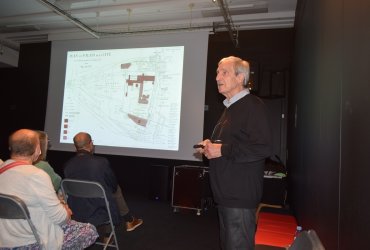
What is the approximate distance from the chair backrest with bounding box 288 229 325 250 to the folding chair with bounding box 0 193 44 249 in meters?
1.38

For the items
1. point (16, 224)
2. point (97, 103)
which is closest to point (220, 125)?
point (16, 224)

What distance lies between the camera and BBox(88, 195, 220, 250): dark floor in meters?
3.37

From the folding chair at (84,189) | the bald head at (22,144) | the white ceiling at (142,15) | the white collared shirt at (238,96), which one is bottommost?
the folding chair at (84,189)

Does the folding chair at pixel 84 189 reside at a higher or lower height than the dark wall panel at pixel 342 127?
lower

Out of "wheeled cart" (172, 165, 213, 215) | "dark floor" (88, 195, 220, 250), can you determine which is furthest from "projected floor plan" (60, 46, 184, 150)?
"dark floor" (88, 195, 220, 250)

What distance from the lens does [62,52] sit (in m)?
5.93

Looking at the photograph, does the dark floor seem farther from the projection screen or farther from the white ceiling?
the white ceiling

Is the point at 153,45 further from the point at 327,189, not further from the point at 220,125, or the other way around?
the point at 327,189

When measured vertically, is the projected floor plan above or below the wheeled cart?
above

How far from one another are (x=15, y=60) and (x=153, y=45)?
4.83m

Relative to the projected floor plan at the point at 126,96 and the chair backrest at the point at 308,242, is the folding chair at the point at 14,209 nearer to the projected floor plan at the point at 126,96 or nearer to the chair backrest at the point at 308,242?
the chair backrest at the point at 308,242

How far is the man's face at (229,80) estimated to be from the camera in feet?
5.57

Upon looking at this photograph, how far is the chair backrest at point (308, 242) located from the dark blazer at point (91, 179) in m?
1.87

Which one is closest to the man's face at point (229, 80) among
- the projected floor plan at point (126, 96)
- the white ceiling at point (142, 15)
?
the white ceiling at point (142, 15)
